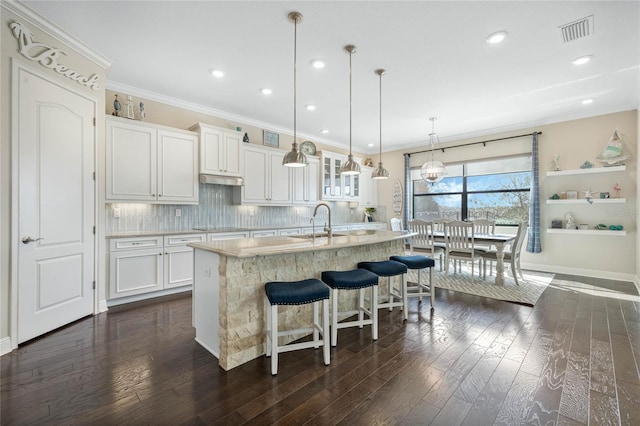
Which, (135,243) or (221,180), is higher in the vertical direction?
(221,180)

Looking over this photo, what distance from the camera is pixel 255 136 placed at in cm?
530

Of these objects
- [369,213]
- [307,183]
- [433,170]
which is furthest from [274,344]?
[369,213]

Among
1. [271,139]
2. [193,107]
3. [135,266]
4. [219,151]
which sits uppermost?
[193,107]

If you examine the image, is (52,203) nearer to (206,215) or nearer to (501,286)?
(206,215)

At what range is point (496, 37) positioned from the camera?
8.84 feet

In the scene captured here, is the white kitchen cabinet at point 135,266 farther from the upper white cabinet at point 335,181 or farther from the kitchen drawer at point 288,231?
the upper white cabinet at point 335,181

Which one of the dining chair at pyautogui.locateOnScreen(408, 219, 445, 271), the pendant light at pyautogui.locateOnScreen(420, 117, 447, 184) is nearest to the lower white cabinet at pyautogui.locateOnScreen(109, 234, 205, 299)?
the dining chair at pyautogui.locateOnScreen(408, 219, 445, 271)

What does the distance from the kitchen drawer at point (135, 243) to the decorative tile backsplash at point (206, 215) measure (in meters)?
0.44

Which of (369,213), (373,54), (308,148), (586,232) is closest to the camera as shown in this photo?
(373,54)

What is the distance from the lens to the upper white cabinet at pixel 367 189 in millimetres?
7142

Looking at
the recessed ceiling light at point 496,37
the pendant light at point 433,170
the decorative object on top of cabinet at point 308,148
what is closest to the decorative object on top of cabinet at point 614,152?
the pendant light at point 433,170

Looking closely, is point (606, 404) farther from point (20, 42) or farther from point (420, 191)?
point (420, 191)

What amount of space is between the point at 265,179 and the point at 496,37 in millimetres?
3766

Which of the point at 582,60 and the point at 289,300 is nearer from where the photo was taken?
the point at 289,300
